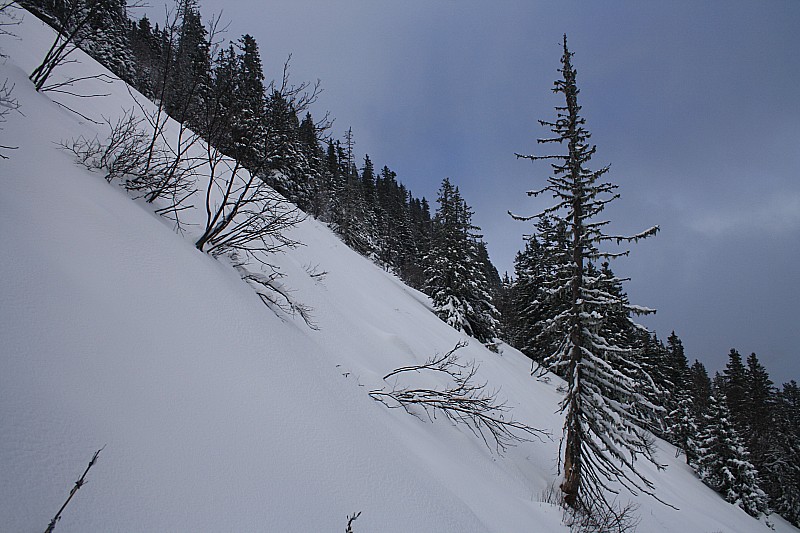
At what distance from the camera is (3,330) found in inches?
66.1

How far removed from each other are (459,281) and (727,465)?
22852 millimetres

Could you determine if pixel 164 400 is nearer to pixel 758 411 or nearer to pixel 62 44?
pixel 62 44

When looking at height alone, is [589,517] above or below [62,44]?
below

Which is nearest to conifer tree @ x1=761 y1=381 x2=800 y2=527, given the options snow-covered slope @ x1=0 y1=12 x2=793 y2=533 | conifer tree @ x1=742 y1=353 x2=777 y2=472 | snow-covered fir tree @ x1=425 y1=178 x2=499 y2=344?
conifer tree @ x1=742 y1=353 x2=777 y2=472

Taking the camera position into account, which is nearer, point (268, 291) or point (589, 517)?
point (268, 291)

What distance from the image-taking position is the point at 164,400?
1939 mm

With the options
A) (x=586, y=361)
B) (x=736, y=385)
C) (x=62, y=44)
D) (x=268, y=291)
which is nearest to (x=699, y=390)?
(x=736, y=385)

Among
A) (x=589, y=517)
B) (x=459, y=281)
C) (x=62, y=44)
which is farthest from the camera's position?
(x=459, y=281)

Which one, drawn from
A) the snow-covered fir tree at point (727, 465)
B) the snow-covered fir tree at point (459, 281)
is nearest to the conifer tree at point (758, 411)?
the snow-covered fir tree at point (727, 465)

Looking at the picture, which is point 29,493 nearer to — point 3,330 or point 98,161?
point 3,330

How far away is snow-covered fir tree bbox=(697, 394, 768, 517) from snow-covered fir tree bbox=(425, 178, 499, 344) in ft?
58.3

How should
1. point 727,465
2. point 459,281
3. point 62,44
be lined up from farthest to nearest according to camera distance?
point 727,465
point 459,281
point 62,44

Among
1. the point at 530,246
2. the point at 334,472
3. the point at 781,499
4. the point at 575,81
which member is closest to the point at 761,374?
the point at 781,499

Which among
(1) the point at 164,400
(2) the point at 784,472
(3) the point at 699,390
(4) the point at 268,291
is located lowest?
(1) the point at 164,400
